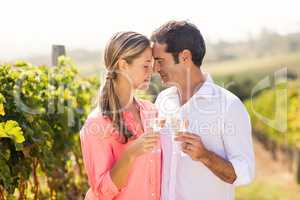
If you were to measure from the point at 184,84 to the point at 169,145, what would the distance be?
0.34 meters

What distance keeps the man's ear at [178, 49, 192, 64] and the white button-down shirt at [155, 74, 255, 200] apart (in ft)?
0.52

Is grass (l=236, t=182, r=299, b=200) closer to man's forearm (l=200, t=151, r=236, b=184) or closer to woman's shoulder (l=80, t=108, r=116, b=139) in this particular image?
man's forearm (l=200, t=151, r=236, b=184)

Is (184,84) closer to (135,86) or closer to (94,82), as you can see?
(135,86)

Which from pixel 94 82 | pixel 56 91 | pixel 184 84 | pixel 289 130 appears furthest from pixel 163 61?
pixel 289 130

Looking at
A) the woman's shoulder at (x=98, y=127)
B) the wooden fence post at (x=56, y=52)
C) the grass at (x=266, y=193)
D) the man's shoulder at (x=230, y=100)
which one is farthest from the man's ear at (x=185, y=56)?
the grass at (x=266, y=193)

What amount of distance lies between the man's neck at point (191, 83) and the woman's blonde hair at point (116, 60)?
31 centimetres

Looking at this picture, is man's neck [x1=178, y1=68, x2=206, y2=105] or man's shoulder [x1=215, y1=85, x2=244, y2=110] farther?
man's neck [x1=178, y1=68, x2=206, y2=105]

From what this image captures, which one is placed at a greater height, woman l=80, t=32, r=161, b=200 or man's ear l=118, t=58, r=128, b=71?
man's ear l=118, t=58, r=128, b=71

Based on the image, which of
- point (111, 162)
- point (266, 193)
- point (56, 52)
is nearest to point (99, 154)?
point (111, 162)

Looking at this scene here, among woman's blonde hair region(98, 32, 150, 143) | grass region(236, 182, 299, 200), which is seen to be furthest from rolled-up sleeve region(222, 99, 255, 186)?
grass region(236, 182, 299, 200)

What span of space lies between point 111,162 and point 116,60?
20.3 inches

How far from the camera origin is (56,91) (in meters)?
4.89

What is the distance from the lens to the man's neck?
3365mm

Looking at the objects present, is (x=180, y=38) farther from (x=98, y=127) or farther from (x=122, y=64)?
(x=98, y=127)
